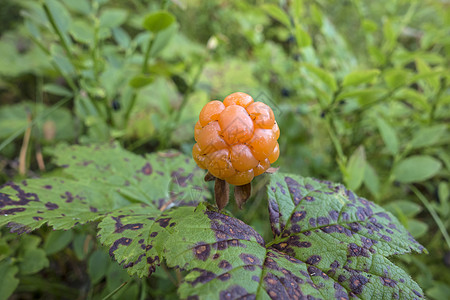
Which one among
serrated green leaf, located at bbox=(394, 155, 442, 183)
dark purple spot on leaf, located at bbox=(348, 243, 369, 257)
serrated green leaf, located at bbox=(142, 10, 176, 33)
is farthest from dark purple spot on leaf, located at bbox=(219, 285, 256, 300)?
serrated green leaf, located at bbox=(394, 155, 442, 183)

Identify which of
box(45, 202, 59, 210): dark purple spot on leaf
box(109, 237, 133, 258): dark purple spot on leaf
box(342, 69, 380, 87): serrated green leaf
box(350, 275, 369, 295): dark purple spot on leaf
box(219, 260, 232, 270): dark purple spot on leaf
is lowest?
box(45, 202, 59, 210): dark purple spot on leaf

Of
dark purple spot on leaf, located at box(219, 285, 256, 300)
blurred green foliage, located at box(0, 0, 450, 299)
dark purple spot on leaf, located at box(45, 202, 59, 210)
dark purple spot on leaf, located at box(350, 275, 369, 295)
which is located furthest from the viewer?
blurred green foliage, located at box(0, 0, 450, 299)

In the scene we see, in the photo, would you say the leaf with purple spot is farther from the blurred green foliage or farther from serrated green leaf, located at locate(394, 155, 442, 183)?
serrated green leaf, located at locate(394, 155, 442, 183)

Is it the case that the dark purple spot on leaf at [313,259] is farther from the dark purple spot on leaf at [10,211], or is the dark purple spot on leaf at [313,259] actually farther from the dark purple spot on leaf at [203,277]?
the dark purple spot on leaf at [10,211]

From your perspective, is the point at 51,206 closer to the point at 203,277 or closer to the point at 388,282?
the point at 203,277

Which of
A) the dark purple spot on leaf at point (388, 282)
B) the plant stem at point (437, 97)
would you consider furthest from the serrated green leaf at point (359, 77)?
the dark purple spot on leaf at point (388, 282)

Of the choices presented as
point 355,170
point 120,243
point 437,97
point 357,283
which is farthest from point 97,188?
point 437,97

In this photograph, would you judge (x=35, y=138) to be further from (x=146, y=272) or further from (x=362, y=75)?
(x=362, y=75)
